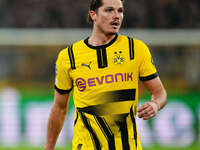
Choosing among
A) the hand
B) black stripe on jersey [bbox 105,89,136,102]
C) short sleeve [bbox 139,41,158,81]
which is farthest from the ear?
the hand

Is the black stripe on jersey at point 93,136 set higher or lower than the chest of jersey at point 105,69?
lower

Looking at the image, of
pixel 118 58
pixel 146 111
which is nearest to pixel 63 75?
pixel 118 58

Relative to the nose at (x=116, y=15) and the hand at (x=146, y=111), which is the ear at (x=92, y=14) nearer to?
the nose at (x=116, y=15)

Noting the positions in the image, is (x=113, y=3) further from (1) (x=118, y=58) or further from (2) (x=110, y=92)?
(2) (x=110, y=92)

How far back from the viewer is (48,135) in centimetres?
451

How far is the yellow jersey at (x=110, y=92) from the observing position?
409 centimetres

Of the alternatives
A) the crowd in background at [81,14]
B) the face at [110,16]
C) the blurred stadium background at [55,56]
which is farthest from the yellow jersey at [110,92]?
the crowd in background at [81,14]

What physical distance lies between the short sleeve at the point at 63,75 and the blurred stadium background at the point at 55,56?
5.73m

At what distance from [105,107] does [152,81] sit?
1.41 feet

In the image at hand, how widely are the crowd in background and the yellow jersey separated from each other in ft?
24.7

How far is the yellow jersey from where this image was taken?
4094mm

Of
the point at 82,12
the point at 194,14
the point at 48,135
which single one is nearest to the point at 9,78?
the point at 82,12

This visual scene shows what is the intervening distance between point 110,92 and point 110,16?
24.1 inches

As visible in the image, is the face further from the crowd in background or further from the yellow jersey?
the crowd in background
